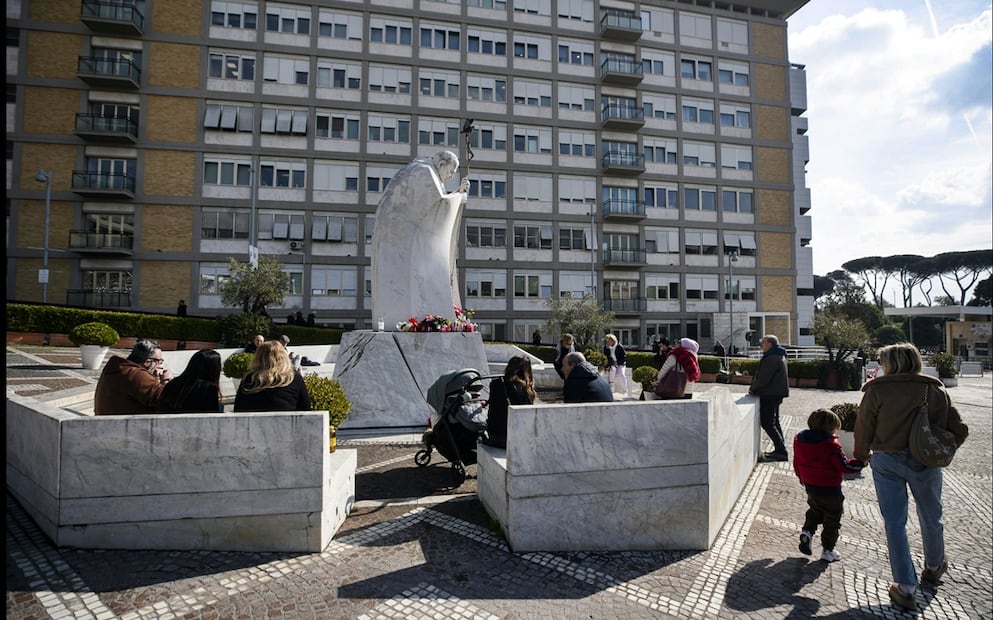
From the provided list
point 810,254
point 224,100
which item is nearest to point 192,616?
point 224,100

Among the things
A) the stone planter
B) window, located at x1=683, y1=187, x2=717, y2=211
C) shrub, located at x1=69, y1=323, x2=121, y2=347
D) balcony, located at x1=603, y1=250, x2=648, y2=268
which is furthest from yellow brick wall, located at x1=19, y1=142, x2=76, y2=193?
window, located at x1=683, y1=187, x2=717, y2=211

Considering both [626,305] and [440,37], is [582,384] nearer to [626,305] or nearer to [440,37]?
[626,305]

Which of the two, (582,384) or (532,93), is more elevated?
(532,93)

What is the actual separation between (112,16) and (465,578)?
39.2 metres

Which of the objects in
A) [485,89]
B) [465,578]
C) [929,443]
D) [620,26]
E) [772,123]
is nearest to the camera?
[929,443]

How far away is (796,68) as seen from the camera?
1826 inches

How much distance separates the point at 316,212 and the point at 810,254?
4030cm

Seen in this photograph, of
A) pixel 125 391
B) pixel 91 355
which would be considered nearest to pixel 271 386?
pixel 125 391

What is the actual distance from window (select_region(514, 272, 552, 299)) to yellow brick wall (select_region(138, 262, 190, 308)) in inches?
787

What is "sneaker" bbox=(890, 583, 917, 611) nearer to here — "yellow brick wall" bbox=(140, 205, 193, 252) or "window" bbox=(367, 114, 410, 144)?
"window" bbox=(367, 114, 410, 144)

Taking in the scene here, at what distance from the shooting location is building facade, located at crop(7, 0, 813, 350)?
3030 cm

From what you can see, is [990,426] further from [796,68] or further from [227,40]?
[796,68]

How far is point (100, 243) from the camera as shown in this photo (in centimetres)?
3014

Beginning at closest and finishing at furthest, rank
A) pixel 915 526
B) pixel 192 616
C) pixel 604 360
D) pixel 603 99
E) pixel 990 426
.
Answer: pixel 192 616, pixel 915 526, pixel 990 426, pixel 604 360, pixel 603 99
